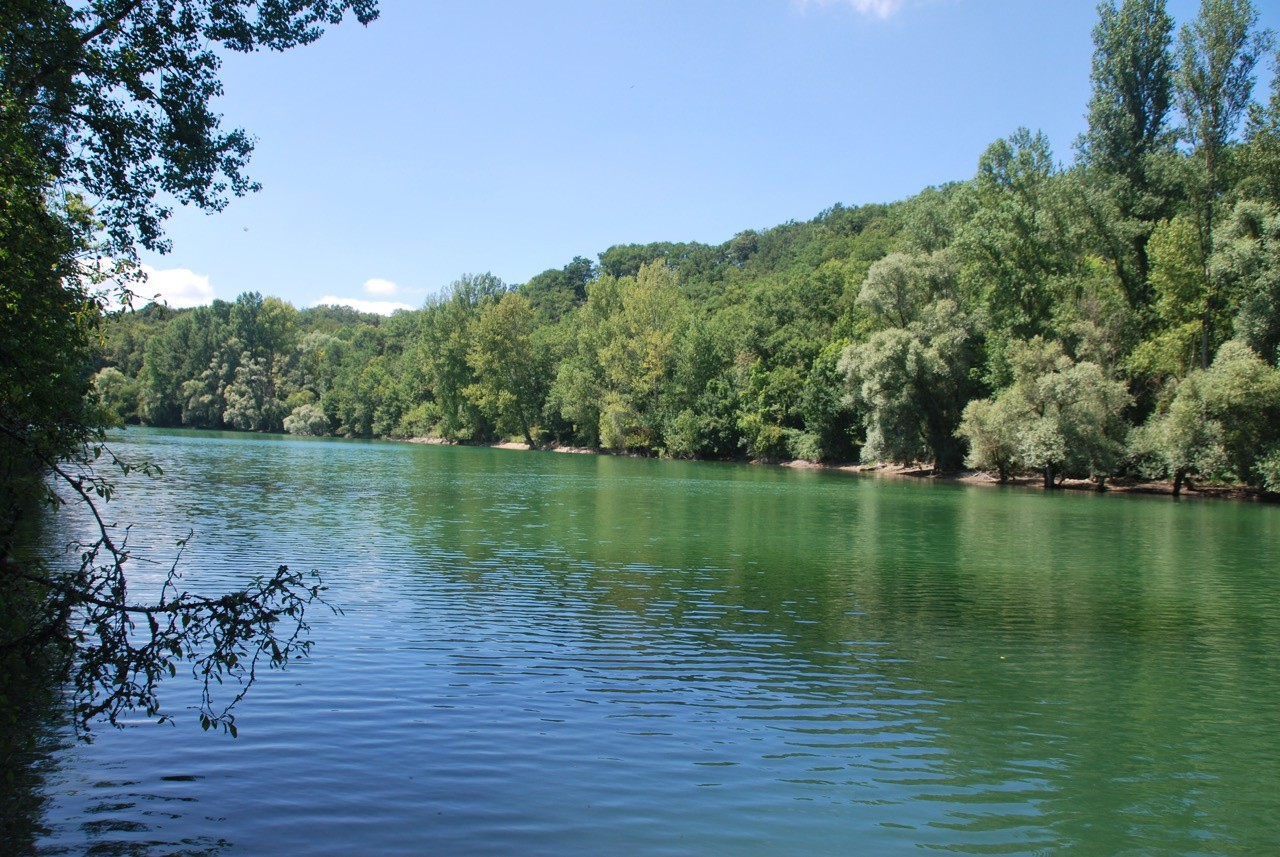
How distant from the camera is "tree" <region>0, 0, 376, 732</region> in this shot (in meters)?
6.26

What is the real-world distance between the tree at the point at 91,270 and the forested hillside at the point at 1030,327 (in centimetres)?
1283

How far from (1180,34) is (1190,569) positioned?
1759 inches

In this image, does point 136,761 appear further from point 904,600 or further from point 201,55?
point 904,600

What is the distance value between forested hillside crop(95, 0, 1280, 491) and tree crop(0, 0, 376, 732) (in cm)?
1283

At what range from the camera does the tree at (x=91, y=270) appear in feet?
20.5

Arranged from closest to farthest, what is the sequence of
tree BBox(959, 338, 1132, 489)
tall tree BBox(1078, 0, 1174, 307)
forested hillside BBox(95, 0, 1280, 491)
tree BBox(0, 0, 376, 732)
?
tree BBox(0, 0, 376, 732) → forested hillside BBox(95, 0, 1280, 491) → tree BBox(959, 338, 1132, 489) → tall tree BBox(1078, 0, 1174, 307)

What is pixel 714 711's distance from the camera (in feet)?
35.7

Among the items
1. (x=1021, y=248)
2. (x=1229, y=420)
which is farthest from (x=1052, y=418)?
(x=1021, y=248)

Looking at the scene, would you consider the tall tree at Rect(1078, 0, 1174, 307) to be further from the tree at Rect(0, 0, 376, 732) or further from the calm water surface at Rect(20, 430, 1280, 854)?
the tree at Rect(0, 0, 376, 732)

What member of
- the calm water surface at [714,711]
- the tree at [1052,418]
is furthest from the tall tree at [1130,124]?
the calm water surface at [714,711]

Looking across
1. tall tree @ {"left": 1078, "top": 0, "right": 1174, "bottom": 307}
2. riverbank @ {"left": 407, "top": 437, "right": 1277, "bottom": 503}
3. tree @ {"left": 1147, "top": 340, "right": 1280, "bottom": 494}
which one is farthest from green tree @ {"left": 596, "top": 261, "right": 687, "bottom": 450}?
tree @ {"left": 1147, "top": 340, "right": 1280, "bottom": 494}

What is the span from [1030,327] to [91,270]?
203ft

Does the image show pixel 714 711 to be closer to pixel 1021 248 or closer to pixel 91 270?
pixel 91 270

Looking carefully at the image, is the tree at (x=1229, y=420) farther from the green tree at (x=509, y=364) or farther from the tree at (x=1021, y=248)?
the green tree at (x=509, y=364)
